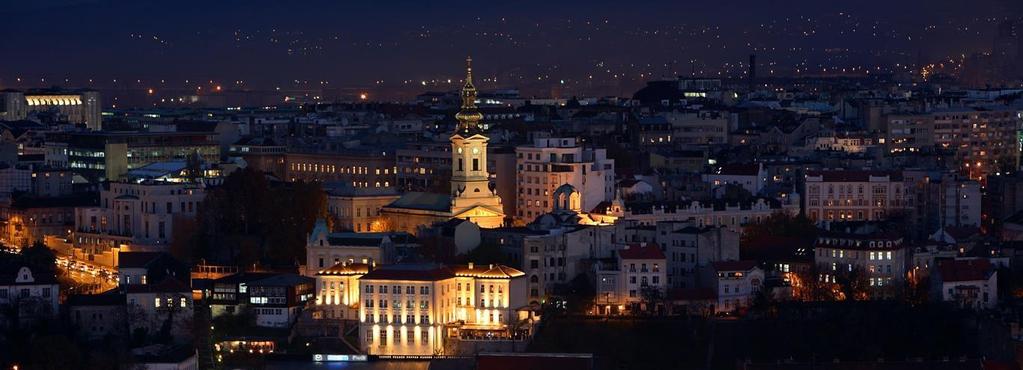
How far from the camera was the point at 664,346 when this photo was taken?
Result: 40750 mm

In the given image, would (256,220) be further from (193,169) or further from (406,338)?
(406,338)

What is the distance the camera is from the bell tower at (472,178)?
4738 cm

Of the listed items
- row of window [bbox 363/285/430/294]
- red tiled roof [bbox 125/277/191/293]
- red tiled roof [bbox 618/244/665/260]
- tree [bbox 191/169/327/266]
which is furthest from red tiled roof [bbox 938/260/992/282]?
red tiled roof [bbox 125/277/191/293]

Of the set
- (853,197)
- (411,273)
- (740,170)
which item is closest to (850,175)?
(853,197)

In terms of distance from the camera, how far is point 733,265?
4281 centimetres

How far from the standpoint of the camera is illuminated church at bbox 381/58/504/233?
47.3 metres

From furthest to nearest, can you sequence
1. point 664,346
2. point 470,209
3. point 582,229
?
point 470,209 < point 582,229 < point 664,346

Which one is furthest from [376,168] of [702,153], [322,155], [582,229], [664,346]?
[664,346]

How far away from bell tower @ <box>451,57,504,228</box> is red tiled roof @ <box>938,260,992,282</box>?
8.12 meters

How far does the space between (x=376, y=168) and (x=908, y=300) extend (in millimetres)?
16133

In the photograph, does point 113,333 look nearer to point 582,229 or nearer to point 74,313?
point 74,313

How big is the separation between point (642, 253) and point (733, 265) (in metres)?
1.42

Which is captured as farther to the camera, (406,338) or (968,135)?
(968,135)

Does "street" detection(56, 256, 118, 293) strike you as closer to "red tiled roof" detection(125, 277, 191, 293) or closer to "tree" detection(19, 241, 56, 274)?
"tree" detection(19, 241, 56, 274)
